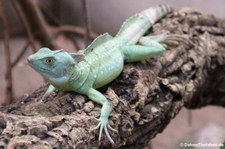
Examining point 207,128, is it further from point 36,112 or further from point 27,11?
point 36,112

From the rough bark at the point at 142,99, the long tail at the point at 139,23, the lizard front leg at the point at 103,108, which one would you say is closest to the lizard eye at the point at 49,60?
the rough bark at the point at 142,99

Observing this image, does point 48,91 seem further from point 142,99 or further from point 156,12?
point 156,12

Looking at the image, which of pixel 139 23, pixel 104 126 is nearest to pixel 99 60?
pixel 104 126

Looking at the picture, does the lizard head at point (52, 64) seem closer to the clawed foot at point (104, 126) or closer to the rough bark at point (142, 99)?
the rough bark at point (142, 99)

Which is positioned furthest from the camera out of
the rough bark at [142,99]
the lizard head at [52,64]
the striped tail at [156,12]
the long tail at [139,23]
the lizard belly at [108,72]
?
the striped tail at [156,12]

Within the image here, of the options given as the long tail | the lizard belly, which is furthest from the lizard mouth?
the long tail

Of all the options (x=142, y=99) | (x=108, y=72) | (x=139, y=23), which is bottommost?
(x=142, y=99)

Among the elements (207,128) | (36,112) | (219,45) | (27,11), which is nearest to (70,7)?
(27,11)
